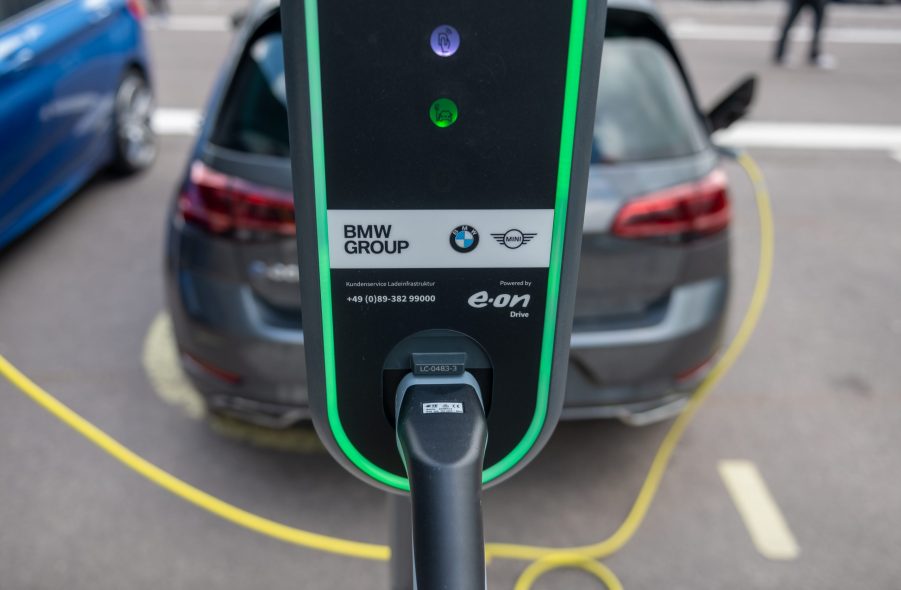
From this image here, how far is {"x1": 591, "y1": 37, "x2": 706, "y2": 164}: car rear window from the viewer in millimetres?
2639

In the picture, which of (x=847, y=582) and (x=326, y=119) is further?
(x=847, y=582)

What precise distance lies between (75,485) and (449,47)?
2.37 meters

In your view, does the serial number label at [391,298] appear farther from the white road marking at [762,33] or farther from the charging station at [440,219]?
the white road marking at [762,33]

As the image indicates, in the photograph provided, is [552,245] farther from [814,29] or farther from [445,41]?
[814,29]

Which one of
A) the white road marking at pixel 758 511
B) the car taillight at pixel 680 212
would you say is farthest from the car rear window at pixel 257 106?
the white road marking at pixel 758 511

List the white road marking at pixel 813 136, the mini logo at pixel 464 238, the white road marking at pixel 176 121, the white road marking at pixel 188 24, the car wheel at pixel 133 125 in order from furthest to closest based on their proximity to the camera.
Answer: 1. the white road marking at pixel 188 24
2. the white road marking at pixel 813 136
3. the white road marking at pixel 176 121
4. the car wheel at pixel 133 125
5. the mini logo at pixel 464 238

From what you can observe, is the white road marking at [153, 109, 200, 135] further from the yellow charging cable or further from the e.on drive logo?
the e.on drive logo

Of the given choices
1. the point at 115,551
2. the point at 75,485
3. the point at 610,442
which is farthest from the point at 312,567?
the point at 610,442

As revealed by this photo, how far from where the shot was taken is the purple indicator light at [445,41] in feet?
3.30

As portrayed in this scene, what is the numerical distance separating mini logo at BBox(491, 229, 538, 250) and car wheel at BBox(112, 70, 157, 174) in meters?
4.57

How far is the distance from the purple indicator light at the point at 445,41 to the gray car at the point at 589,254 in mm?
1433

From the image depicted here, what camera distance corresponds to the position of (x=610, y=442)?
3.08 meters

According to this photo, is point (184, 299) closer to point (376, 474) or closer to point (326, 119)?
point (376, 474)

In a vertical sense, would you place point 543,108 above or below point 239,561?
above
